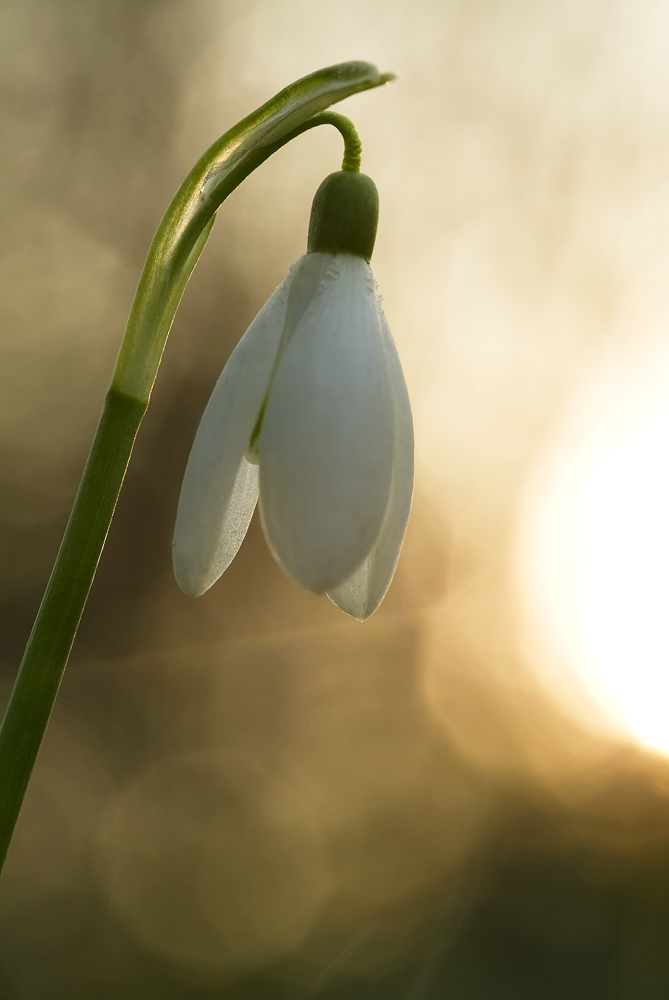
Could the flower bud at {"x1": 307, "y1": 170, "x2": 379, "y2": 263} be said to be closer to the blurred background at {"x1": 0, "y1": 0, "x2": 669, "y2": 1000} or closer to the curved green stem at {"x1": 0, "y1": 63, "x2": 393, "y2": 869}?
the curved green stem at {"x1": 0, "y1": 63, "x2": 393, "y2": 869}

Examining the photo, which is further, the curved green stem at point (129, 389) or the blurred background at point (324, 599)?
the blurred background at point (324, 599)

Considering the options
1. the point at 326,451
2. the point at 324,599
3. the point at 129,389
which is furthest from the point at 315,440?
the point at 324,599

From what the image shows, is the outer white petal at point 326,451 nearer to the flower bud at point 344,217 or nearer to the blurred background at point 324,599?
the flower bud at point 344,217

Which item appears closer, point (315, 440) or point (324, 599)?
point (315, 440)

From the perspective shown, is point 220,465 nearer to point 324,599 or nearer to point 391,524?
point 391,524

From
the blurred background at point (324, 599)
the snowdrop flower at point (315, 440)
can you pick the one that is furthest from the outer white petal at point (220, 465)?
the blurred background at point (324, 599)

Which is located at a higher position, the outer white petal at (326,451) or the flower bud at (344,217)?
the flower bud at (344,217)

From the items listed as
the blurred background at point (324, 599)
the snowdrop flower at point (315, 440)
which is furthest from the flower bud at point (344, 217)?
the blurred background at point (324, 599)
